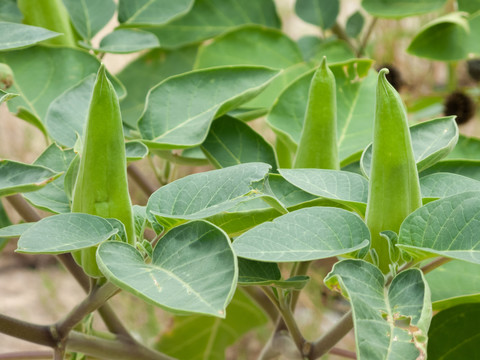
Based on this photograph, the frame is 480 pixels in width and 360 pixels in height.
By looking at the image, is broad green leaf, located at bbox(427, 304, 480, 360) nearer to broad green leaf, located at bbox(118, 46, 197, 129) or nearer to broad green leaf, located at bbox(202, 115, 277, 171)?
broad green leaf, located at bbox(202, 115, 277, 171)

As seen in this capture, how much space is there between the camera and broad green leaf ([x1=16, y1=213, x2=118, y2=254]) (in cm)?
22

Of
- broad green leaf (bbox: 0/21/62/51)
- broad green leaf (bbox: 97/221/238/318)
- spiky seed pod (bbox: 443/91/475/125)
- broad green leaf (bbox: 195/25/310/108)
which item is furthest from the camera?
spiky seed pod (bbox: 443/91/475/125)

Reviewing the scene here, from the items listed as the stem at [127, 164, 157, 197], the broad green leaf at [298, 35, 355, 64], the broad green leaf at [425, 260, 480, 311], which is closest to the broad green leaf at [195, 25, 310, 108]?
the broad green leaf at [298, 35, 355, 64]

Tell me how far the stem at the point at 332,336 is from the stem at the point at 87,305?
0.35 feet

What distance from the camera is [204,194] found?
0.85 feet

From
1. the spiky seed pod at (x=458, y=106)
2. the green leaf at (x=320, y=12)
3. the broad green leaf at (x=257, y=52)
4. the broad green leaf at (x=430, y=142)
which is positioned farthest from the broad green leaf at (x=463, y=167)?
the spiky seed pod at (x=458, y=106)

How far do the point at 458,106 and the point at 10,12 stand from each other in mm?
577

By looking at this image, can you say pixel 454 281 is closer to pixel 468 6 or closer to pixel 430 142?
pixel 430 142

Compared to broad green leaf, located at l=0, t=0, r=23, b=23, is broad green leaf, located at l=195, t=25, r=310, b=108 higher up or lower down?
lower down

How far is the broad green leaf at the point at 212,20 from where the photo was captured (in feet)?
2.01

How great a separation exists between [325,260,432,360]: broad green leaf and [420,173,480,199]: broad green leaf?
0.19ft

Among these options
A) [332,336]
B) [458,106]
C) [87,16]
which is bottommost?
[458,106]

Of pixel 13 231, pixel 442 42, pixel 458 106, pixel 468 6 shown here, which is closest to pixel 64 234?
pixel 13 231

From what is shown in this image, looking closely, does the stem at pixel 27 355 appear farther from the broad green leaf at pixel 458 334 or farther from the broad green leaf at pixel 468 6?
the broad green leaf at pixel 468 6
